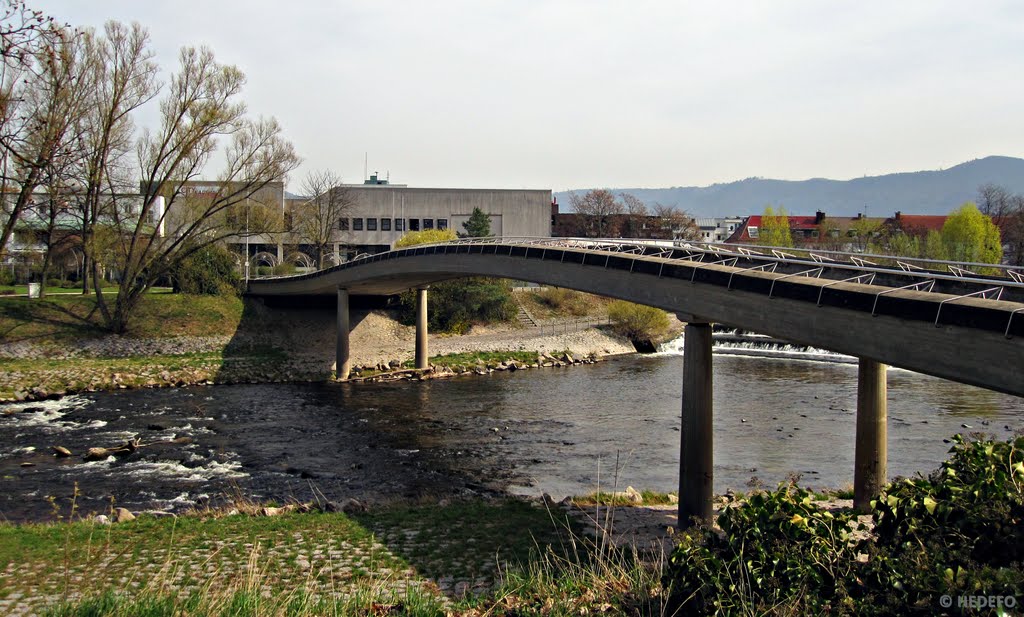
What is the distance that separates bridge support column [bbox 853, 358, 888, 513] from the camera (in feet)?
55.9

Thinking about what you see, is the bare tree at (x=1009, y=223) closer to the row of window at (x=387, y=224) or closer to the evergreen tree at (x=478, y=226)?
the evergreen tree at (x=478, y=226)

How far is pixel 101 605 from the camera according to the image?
283 inches

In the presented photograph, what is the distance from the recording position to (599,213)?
103500 millimetres

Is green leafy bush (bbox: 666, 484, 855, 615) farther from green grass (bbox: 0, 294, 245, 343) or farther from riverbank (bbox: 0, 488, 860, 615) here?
green grass (bbox: 0, 294, 245, 343)

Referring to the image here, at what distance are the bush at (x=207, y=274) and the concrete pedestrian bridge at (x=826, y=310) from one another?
1083 inches

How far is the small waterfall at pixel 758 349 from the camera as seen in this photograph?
45.6m

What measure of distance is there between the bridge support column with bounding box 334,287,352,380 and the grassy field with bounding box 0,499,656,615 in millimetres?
25708

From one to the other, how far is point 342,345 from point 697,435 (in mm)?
28358

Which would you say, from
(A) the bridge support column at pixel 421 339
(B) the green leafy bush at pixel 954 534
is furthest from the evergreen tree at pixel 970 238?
(B) the green leafy bush at pixel 954 534

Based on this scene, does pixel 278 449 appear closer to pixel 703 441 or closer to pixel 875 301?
pixel 703 441

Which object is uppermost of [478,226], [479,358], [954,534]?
[478,226]

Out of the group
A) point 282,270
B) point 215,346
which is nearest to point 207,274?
point 215,346

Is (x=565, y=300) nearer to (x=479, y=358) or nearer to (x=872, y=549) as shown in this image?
(x=479, y=358)

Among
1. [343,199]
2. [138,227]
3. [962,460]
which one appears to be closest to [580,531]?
[962,460]
